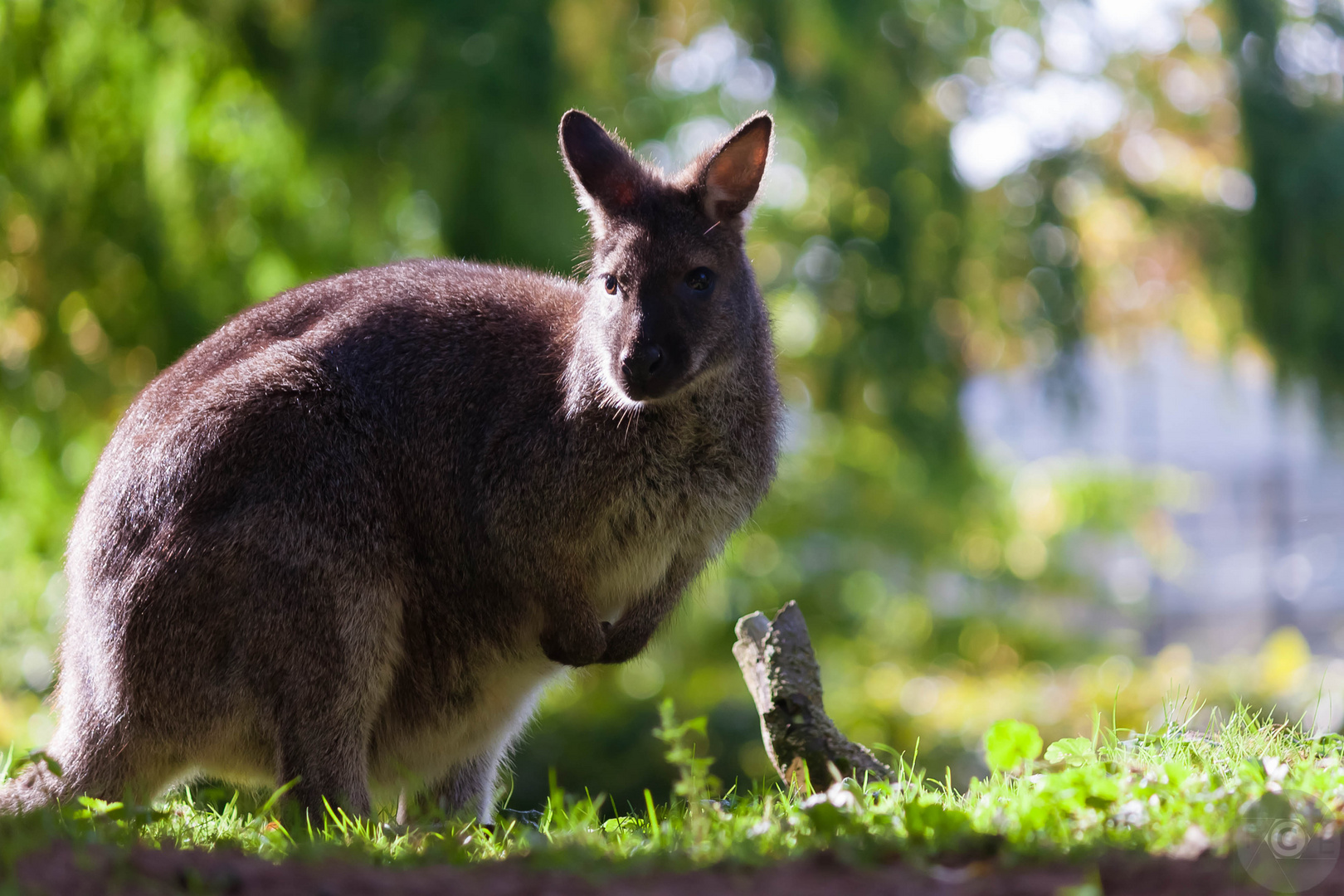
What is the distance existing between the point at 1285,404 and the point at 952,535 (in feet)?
11.0

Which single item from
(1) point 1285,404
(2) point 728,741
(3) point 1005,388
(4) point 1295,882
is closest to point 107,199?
(2) point 728,741

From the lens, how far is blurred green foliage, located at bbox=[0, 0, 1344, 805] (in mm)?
7879

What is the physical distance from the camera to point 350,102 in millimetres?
7973

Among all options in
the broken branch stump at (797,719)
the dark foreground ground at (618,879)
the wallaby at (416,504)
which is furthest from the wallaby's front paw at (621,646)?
the dark foreground ground at (618,879)

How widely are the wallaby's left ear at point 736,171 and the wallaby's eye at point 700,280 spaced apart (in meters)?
0.23

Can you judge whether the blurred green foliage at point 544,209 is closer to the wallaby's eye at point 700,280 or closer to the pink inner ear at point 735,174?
the pink inner ear at point 735,174

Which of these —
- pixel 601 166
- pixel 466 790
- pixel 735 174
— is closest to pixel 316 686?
pixel 466 790

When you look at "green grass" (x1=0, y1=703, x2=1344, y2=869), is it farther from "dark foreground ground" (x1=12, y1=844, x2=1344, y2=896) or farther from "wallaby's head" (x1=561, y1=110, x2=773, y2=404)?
"wallaby's head" (x1=561, y1=110, x2=773, y2=404)

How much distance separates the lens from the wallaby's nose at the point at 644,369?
3895 millimetres

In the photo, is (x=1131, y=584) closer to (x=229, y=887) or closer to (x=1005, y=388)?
(x=1005, y=388)

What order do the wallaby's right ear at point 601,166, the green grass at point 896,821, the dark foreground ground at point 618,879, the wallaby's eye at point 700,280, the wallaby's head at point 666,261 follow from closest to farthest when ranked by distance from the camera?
the dark foreground ground at point 618,879 → the green grass at point 896,821 → the wallaby's head at point 666,261 → the wallaby's eye at point 700,280 → the wallaby's right ear at point 601,166

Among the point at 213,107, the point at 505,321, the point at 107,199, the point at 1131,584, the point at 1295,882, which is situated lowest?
the point at 1131,584

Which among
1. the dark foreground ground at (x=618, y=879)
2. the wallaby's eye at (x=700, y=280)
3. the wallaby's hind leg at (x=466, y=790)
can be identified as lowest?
the wallaby's hind leg at (x=466, y=790)

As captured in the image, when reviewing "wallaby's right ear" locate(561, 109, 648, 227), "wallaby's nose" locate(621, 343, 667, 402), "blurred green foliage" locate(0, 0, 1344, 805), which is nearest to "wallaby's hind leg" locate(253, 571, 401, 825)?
"wallaby's nose" locate(621, 343, 667, 402)
